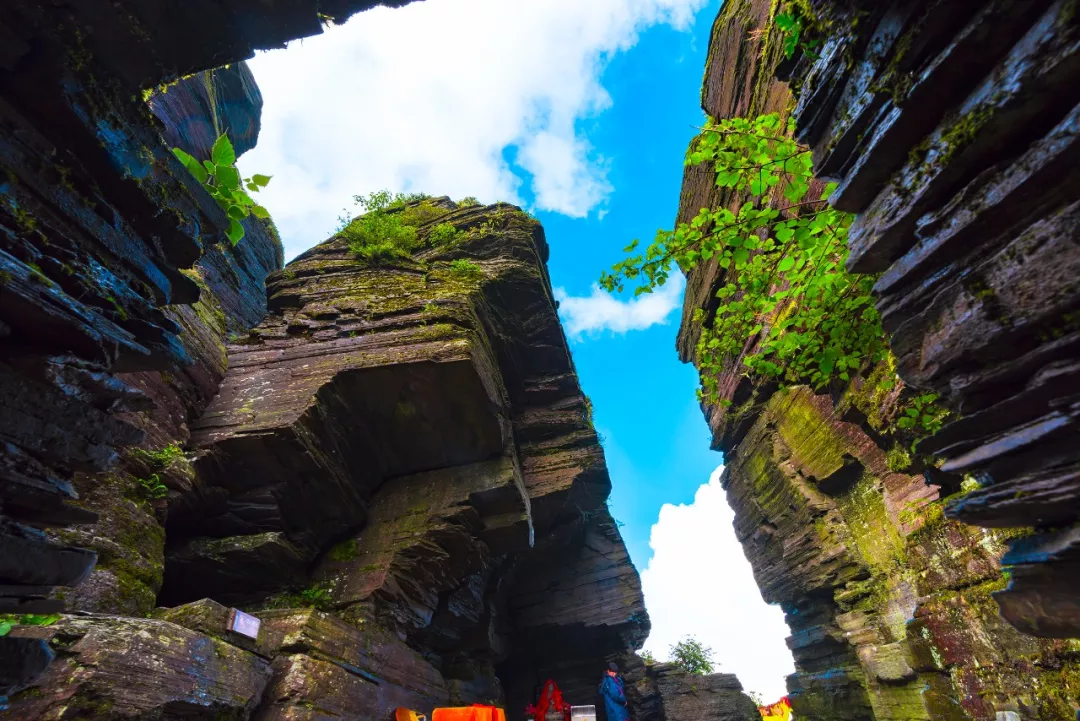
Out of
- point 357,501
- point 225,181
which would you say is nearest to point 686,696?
point 357,501

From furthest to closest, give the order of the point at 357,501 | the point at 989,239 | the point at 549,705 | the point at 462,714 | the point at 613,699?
the point at 549,705 < the point at 613,699 < the point at 357,501 < the point at 462,714 < the point at 989,239

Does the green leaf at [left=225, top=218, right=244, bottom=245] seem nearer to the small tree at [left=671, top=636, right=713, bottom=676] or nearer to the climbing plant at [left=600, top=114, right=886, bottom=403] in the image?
the climbing plant at [left=600, top=114, right=886, bottom=403]

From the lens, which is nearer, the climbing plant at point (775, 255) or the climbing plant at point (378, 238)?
the climbing plant at point (775, 255)

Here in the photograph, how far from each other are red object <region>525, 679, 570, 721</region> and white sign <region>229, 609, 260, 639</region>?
9.88 metres

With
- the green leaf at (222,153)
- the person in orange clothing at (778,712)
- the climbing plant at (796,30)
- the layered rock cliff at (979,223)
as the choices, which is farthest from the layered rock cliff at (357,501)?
the person in orange clothing at (778,712)

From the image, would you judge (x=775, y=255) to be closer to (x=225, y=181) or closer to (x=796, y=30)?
(x=796, y=30)

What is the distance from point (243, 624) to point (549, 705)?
10519 millimetres

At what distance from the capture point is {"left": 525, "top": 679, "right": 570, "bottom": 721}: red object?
13219mm

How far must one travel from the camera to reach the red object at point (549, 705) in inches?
520

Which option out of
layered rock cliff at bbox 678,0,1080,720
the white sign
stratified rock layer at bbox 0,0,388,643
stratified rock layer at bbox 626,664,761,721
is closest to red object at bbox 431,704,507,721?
the white sign

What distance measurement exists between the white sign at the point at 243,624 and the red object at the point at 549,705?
9.88m

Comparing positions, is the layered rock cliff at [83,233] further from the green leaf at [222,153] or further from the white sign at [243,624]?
the white sign at [243,624]

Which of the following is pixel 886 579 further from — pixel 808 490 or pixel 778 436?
pixel 778 436

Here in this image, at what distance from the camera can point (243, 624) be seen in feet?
19.9
